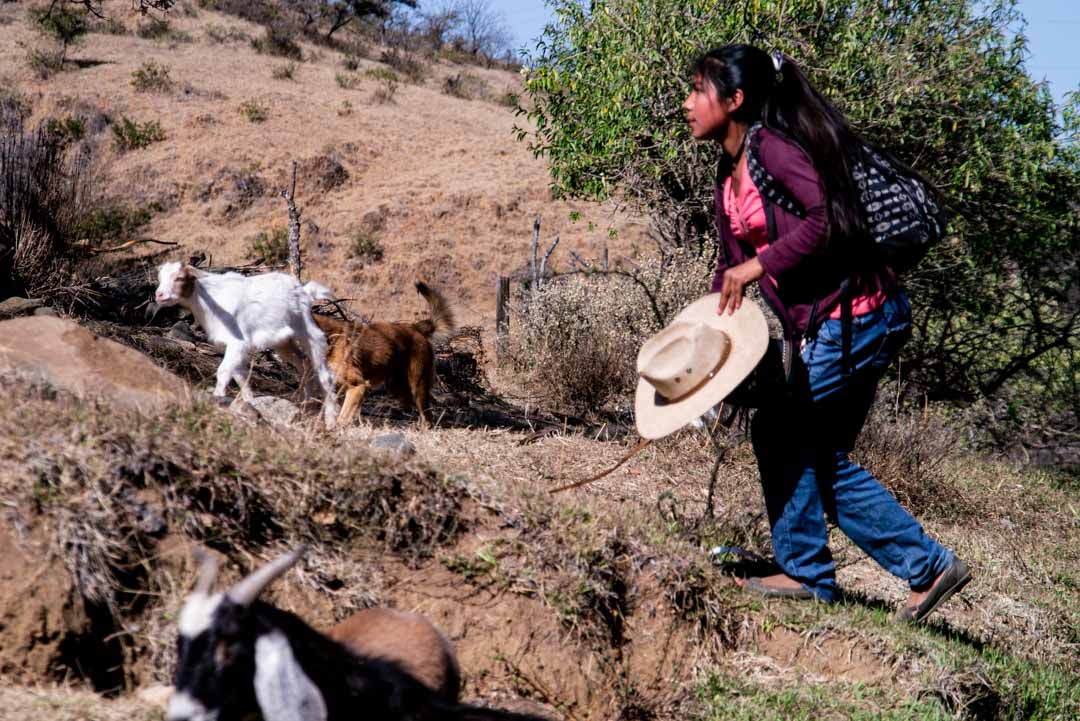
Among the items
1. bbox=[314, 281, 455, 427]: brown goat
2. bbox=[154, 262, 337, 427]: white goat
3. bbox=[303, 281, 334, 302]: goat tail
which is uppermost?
bbox=[303, 281, 334, 302]: goat tail

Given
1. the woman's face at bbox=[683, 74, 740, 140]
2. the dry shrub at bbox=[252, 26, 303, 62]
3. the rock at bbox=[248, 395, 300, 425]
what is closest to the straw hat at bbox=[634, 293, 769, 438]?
the woman's face at bbox=[683, 74, 740, 140]

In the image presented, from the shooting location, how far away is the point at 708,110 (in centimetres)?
390

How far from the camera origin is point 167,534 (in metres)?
3.50

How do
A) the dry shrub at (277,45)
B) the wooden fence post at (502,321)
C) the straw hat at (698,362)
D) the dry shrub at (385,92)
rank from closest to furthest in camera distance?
1. the straw hat at (698,362)
2. the wooden fence post at (502,321)
3. the dry shrub at (385,92)
4. the dry shrub at (277,45)

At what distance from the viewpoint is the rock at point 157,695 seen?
2965mm

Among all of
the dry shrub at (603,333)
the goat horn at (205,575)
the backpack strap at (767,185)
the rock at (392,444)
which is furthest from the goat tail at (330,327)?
the goat horn at (205,575)

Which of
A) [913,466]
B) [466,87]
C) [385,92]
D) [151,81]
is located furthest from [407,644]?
[466,87]

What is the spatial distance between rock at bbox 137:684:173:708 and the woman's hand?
8.02 ft

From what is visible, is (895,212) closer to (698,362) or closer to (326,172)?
(698,362)

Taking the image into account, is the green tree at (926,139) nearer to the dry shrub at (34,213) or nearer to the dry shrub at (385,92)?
the dry shrub at (34,213)

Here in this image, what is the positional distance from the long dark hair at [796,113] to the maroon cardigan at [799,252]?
0.05 metres

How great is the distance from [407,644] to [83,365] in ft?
7.44

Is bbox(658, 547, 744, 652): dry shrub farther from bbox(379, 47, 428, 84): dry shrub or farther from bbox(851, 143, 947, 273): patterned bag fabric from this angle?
bbox(379, 47, 428, 84): dry shrub

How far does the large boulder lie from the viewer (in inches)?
165
